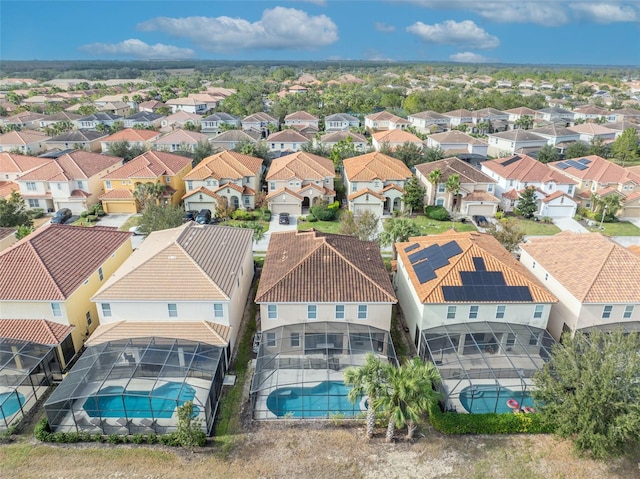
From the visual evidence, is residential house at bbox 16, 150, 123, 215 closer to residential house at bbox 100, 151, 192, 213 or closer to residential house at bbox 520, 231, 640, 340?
residential house at bbox 100, 151, 192, 213

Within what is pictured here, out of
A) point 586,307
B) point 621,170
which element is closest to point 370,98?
point 621,170

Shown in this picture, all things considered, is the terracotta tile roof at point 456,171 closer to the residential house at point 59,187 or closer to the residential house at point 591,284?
the residential house at point 591,284

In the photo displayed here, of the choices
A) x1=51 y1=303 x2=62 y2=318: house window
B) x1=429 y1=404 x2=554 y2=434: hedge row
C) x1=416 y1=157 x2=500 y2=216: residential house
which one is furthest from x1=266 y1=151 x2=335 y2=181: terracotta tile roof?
x1=429 y1=404 x2=554 y2=434: hedge row

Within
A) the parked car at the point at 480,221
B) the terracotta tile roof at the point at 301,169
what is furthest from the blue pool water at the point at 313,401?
the terracotta tile roof at the point at 301,169

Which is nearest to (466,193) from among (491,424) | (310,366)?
(491,424)

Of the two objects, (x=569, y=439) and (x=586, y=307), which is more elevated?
(x=586, y=307)

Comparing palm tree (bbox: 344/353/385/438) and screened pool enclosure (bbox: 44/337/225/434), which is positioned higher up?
palm tree (bbox: 344/353/385/438)

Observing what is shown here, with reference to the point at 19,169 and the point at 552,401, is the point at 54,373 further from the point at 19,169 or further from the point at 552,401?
the point at 19,169
